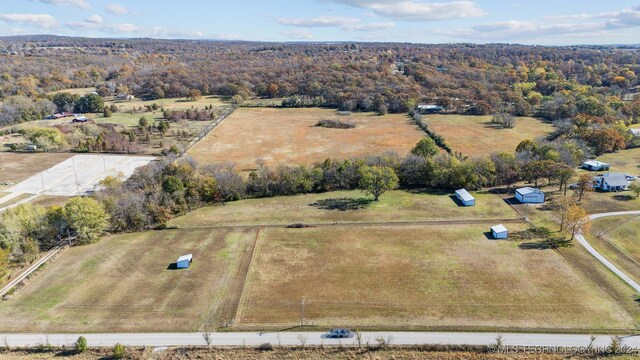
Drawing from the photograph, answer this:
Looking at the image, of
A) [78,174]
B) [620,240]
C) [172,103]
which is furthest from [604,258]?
[172,103]

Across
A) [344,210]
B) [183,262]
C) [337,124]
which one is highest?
[337,124]

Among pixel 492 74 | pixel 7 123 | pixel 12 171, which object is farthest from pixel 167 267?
pixel 492 74

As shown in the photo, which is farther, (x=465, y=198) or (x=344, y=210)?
(x=465, y=198)

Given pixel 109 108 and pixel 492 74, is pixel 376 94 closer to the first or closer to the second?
pixel 492 74

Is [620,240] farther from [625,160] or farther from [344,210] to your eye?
[625,160]

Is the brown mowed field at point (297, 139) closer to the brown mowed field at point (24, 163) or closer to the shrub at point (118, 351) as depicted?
the brown mowed field at point (24, 163)

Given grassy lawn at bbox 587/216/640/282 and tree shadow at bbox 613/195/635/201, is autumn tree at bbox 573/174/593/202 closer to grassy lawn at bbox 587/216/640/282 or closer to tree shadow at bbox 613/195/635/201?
tree shadow at bbox 613/195/635/201
